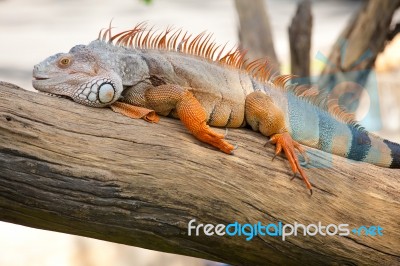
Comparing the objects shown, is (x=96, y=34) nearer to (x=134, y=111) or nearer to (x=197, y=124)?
(x=134, y=111)

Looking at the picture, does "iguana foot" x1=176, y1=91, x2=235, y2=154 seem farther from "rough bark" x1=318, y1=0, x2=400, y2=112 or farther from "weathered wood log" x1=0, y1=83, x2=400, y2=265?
"rough bark" x1=318, y1=0, x2=400, y2=112

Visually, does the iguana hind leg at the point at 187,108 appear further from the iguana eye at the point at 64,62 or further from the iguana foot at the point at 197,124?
the iguana eye at the point at 64,62

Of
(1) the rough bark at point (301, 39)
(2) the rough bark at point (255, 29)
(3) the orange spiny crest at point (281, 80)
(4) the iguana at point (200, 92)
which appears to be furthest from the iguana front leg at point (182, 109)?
(2) the rough bark at point (255, 29)

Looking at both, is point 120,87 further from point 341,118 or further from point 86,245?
point 86,245

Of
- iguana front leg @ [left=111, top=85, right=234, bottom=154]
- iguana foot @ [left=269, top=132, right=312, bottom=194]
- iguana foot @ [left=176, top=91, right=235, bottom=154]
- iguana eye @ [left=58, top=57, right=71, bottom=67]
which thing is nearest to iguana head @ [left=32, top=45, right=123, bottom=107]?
iguana eye @ [left=58, top=57, right=71, bottom=67]

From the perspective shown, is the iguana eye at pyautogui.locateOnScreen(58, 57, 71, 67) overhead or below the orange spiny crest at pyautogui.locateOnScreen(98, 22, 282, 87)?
below

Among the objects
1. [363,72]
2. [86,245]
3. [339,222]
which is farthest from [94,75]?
[86,245]
